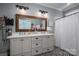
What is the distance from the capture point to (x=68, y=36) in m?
1.70

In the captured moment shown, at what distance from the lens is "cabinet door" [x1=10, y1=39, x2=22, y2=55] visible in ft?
4.66

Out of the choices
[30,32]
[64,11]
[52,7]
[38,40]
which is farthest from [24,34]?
[64,11]

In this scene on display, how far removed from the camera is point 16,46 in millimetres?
1473

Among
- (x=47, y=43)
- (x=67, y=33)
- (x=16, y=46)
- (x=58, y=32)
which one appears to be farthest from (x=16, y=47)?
(x=67, y=33)

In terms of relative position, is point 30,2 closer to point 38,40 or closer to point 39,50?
point 38,40

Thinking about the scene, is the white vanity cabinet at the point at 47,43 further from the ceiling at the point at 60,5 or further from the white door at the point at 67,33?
the ceiling at the point at 60,5

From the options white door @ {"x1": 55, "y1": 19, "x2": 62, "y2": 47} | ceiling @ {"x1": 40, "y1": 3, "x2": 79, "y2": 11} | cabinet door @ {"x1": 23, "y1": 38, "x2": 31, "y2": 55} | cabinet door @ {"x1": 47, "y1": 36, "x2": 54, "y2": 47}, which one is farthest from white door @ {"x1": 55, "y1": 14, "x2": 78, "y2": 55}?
cabinet door @ {"x1": 23, "y1": 38, "x2": 31, "y2": 55}

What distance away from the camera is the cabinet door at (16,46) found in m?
1.42

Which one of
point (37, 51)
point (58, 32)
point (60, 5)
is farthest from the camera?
point (58, 32)

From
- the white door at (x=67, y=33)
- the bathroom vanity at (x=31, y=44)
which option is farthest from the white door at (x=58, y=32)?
the bathroom vanity at (x=31, y=44)

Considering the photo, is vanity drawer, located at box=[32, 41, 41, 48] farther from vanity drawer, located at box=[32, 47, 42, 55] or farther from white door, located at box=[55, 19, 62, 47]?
white door, located at box=[55, 19, 62, 47]

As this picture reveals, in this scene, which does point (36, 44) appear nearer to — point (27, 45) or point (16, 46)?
point (27, 45)

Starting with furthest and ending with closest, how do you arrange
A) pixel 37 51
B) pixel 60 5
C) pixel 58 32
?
1. pixel 58 32
2. pixel 37 51
3. pixel 60 5

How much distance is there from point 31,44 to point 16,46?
279mm
